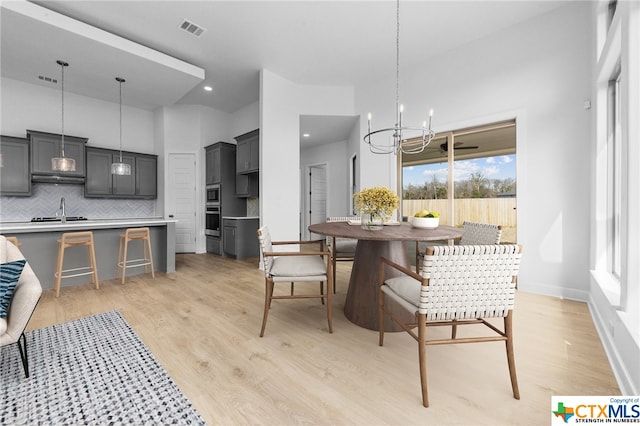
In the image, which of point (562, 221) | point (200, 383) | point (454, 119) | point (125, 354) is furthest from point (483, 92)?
point (125, 354)

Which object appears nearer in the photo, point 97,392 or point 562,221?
point 97,392

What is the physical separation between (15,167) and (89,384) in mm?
4907

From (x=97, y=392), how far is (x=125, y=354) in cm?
40

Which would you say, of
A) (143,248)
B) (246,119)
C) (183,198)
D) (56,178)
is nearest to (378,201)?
(143,248)

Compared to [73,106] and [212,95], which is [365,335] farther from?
[73,106]

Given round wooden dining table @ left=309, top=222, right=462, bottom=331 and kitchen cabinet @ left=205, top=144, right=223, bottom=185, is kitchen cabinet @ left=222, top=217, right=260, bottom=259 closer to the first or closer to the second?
kitchen cabinet @ left=205, top=144, right=223, bottom=185

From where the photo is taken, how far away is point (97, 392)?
153 cm

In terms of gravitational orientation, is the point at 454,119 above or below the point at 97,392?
above

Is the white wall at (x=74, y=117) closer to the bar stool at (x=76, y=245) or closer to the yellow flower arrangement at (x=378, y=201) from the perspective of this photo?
the bar stool at (x=76, y=245)

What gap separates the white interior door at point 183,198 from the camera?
19.7 feet

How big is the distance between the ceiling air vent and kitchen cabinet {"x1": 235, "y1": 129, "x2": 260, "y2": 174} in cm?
188

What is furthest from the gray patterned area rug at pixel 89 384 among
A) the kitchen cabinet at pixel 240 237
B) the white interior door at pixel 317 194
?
the white interior door at pixel 317 194

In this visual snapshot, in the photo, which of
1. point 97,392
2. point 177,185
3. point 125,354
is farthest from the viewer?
point 177,185

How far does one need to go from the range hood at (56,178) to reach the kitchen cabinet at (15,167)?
14cm
